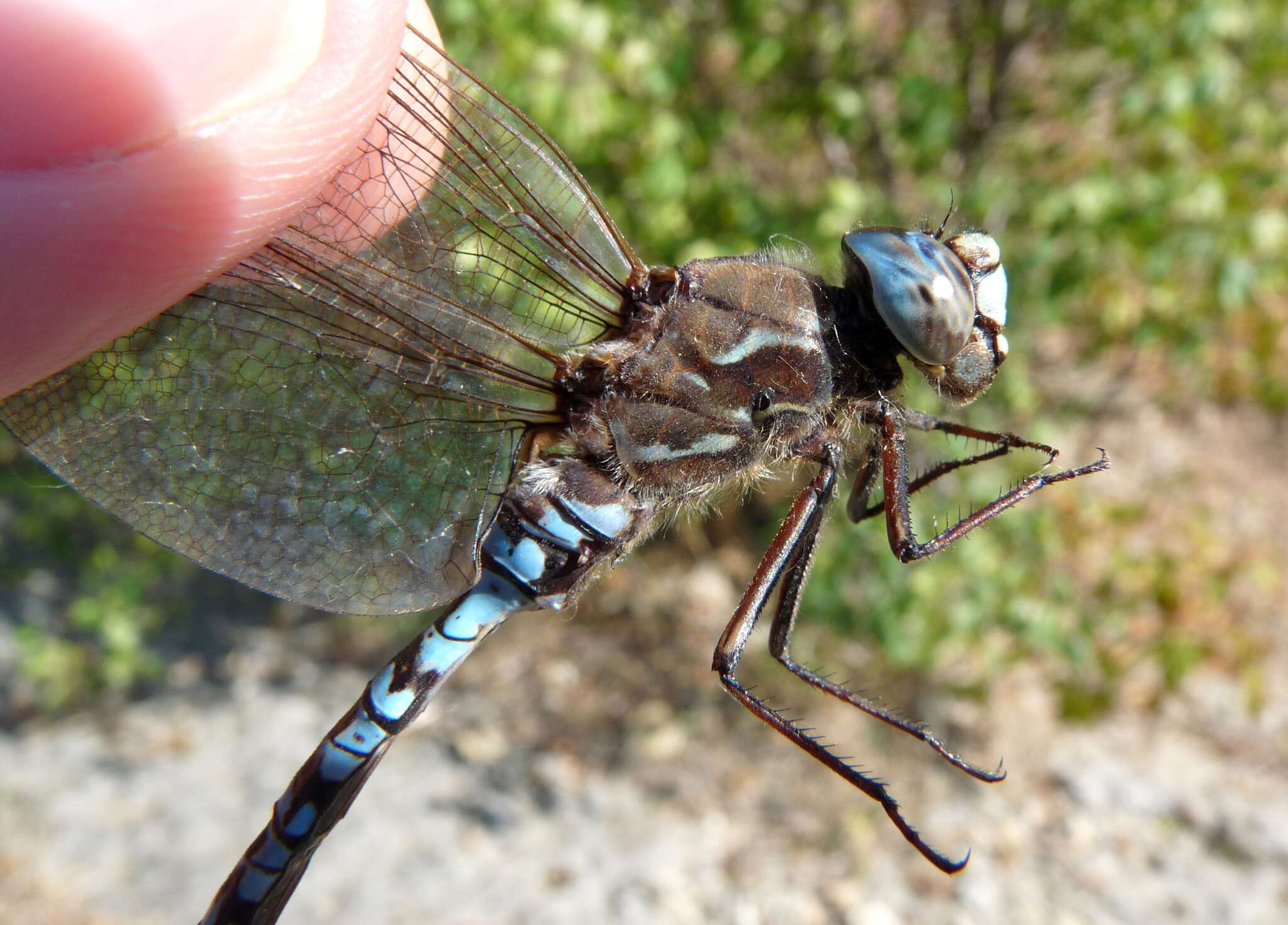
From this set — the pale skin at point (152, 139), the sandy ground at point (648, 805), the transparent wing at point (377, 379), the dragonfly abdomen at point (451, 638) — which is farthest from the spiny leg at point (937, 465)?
the sandy ground at point (648, 805)

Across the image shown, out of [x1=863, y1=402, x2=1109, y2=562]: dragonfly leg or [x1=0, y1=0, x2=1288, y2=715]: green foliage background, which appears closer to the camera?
[x1=863, y1=402, x2=1109, y2=562]: dragonfly leg

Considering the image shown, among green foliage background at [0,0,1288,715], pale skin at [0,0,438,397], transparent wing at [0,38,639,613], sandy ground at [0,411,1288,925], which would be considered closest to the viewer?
pale skin at [0,0,438,397]

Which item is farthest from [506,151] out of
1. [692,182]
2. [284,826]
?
[692,182]

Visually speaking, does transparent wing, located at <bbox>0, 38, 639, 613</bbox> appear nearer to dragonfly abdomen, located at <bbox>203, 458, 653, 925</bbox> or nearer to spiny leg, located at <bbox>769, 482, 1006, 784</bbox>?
dragonfly abdomen, located at <bbox>203, 458, 653, 925</bbox>

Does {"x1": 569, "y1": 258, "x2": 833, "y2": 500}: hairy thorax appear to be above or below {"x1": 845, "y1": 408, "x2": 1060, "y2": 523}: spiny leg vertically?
above

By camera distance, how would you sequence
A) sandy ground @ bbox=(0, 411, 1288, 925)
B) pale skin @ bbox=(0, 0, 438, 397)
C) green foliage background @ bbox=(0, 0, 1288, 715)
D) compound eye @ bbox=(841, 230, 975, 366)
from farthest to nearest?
sandy ground @ bbox=(0, 411, 1288, 925)
green foliage background @ bbox=(0, 0, 1288, 715)
compound eye @ bbox=(841, 230, 975, 366)
pale skin @ bbox=(0, 0, 438, 397)

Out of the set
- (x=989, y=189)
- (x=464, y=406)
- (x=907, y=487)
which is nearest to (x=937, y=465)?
(x=907, y=487)

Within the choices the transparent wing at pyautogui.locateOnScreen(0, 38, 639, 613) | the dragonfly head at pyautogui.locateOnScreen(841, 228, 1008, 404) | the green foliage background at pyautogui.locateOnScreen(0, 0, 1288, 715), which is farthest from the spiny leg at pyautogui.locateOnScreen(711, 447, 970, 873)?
the green foliage background at pyautogui.locateOnScreen(0, 0, 1288, 715)
